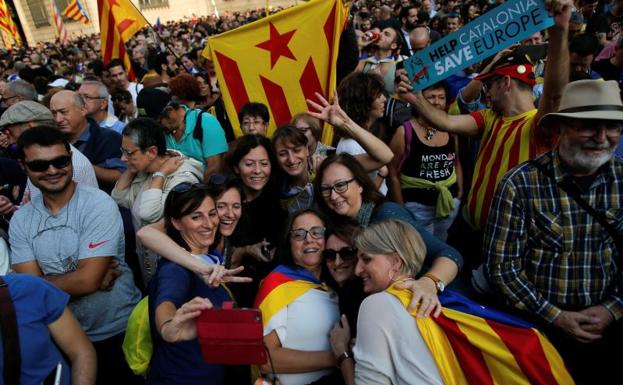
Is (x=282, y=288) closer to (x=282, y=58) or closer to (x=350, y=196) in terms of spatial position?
(x=350, y=196)

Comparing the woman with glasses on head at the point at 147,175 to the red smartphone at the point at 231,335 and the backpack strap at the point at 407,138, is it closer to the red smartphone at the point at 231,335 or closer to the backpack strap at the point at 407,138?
the red smartphone at the point at 231,335

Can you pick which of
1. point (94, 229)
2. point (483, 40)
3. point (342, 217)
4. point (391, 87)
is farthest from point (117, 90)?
point (483, 40)

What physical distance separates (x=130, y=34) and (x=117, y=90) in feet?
3.53

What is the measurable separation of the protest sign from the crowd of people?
90 mm

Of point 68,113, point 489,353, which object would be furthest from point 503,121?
point 68,113

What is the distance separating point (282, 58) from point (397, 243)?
2704 millimetres

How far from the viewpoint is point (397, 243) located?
201cm

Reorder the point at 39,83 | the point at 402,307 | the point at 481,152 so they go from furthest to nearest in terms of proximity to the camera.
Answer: the point at 39,83, the point at 481,152, the point at 402,307

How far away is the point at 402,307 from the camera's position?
1781 millimetres

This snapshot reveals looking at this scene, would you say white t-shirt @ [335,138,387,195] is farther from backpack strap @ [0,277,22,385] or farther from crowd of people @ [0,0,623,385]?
backpack strap @ [0,277,22,385]

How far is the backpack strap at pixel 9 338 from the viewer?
168 centimetres

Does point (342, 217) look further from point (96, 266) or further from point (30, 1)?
point (30, 1)

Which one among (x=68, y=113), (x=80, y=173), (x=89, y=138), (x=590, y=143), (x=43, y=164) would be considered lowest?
(x=590, y=143)

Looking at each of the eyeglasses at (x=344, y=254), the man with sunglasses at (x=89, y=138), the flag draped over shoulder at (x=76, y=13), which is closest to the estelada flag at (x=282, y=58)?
the man with sunglasses at (x=89, y=138)
